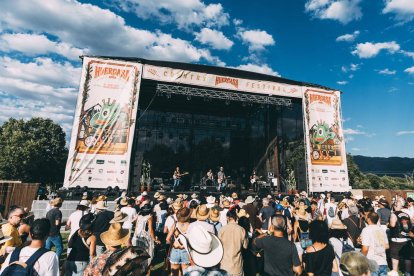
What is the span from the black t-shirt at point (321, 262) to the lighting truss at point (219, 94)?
41.6 ft

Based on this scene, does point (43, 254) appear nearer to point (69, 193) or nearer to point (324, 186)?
point (69, 193)

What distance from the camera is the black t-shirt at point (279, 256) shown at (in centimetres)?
288

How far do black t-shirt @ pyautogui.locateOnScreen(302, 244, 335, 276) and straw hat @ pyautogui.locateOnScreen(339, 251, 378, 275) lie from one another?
94cm

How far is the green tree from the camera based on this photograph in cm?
2580

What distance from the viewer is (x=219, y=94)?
1520 centimetres

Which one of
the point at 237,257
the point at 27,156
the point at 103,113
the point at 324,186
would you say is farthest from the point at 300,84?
the point at 27,156

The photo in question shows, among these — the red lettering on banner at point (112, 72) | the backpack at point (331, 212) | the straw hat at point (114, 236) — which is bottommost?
the backpack at point (331, 212)

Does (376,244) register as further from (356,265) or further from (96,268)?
(96,268)

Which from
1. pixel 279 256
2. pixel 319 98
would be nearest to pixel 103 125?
pixel 279 256

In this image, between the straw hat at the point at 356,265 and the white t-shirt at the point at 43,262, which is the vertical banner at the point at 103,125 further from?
the straw hat at the point at 356,265

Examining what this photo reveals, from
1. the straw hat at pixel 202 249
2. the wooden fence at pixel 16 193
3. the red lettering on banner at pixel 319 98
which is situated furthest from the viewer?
the red lettering on banner at pixel 319 98

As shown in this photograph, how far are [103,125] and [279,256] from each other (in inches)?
470

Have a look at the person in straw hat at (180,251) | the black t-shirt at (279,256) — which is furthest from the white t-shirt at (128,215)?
the black t-shirt at (279,256)

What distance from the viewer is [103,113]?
41.3ft
